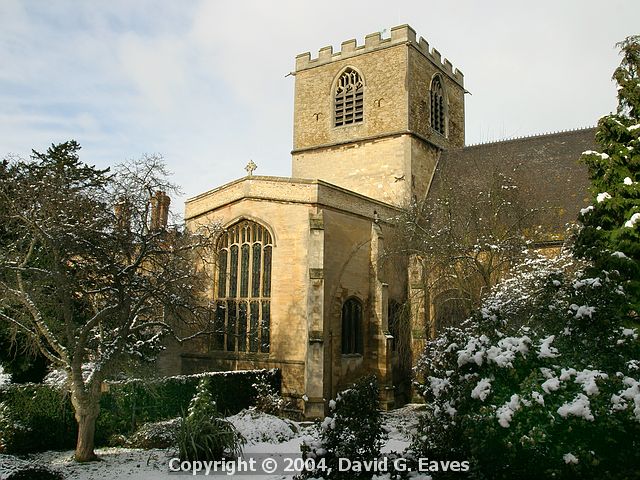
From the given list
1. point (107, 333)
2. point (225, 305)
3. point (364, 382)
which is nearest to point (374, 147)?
point (225, 305)

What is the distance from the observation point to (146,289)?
1073 centimetres

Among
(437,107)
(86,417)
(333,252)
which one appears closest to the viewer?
(86,417)

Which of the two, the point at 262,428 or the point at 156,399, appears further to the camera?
the point at 156,399

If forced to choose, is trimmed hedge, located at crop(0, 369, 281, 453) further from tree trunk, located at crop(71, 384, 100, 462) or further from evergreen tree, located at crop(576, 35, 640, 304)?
evergreen tree, located at crop(576, 35, 640, 304)

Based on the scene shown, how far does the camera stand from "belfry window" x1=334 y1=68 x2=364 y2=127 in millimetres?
26031

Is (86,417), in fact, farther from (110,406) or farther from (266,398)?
(266,398)

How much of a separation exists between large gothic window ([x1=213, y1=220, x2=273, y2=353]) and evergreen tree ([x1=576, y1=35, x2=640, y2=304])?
31.6 feet

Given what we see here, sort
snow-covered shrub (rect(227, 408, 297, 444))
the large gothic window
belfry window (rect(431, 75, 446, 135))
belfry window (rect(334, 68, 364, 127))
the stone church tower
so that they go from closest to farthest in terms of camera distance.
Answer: snow-covered shrub (rect(227, 408, 297, 444)) < the large gothic window < the stone church tower < belfry window (rect(334, 68, 364, 127)) < belfry window (rect(431, 75, 446, 135))

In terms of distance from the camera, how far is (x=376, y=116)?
25328 millimetres

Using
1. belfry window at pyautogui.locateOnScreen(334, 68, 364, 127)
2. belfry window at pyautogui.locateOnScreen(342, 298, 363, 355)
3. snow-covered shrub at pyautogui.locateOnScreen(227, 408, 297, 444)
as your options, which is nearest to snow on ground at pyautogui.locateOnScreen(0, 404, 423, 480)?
snow-covered shrub at pyautogui.locateOnScreen(227, 408, 297, 444)

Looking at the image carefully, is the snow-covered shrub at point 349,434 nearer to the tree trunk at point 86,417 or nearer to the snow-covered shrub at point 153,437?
the tree trunk at point 86,417

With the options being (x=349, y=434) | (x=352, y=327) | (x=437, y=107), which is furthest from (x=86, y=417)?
(x=437, y=107)

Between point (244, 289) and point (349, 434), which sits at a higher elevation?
point (244, 289)

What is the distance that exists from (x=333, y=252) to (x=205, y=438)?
842 cm
